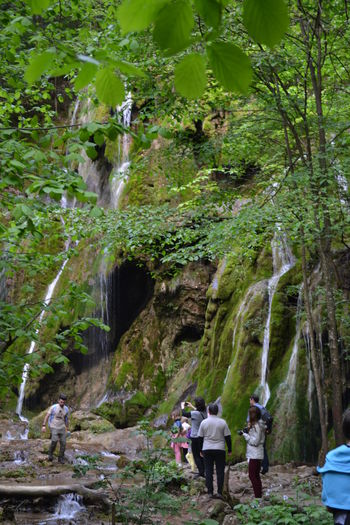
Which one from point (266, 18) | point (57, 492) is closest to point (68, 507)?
point (57, 492)

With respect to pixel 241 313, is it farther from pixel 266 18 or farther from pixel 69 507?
pixel 266 18

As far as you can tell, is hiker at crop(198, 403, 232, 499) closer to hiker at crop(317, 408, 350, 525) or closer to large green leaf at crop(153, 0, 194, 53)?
hiker at crop(317, 408, 350, 525)

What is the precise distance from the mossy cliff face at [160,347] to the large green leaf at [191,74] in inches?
649

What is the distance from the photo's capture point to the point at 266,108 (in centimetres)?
868

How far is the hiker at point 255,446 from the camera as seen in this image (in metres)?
6.88

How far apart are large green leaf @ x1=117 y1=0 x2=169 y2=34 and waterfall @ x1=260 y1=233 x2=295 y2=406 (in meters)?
10.4

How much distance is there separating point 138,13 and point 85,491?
742 centimetres

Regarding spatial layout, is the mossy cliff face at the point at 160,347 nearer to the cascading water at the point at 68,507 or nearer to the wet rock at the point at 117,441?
the wet rock at the point at 117,441

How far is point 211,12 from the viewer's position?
4.11ft

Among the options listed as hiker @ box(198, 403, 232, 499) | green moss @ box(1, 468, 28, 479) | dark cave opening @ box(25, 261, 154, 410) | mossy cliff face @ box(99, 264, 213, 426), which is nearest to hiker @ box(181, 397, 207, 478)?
hiker @ box(198, 403, 232, 499)

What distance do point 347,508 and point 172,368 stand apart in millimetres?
15462

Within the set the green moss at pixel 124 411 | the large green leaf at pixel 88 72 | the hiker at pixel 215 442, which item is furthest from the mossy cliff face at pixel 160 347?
the large green leaf at pixel 88 72

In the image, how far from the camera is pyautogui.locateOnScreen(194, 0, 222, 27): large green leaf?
1.24 meters

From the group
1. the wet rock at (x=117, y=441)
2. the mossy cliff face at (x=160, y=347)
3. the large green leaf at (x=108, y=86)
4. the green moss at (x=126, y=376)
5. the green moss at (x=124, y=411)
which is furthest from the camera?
the green moss at (x=126, y=376)
